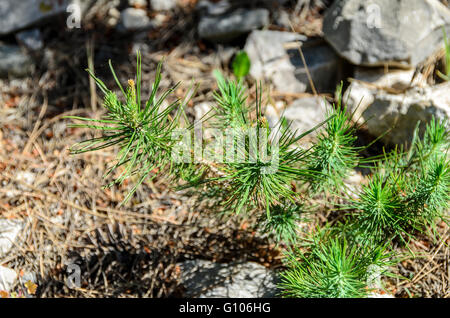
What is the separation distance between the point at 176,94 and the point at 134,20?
0.72m

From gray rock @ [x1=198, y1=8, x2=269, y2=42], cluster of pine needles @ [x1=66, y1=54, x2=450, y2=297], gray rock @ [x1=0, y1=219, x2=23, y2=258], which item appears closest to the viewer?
cluster of pine needles @ [x1=66, y1=54, x2=450, y2=297]

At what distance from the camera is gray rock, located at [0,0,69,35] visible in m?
2.67

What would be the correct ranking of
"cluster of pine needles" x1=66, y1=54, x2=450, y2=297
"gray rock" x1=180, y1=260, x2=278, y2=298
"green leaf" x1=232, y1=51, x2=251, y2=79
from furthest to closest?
1. "green leaf" x1=232, y1=51, x2=251, y2=79
2. "gray rock" x1=180, y1=260, x2=278, y2=298
3. "cluster of pine needles" x1=66, y1=54, x2=450, y2=297

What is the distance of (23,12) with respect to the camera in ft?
8.79

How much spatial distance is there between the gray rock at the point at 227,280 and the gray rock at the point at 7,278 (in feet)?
2.37

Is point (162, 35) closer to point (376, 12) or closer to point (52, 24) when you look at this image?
point (52, 24)

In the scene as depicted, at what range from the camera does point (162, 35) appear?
8.90 feet

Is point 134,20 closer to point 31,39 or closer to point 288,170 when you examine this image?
point 31,39

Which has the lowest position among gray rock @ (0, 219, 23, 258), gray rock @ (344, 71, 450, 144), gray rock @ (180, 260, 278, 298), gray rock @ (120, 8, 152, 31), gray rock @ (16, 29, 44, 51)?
gray rock @ (180, 260, 278, 298)

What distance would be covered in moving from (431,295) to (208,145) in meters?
1.07

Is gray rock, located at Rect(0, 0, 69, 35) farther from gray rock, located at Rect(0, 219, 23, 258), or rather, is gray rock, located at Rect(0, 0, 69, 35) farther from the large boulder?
gray rock, located at Rect(0, 219, 23, 258)

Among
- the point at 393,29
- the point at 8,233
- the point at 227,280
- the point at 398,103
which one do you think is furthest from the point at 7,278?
the point at 393,29

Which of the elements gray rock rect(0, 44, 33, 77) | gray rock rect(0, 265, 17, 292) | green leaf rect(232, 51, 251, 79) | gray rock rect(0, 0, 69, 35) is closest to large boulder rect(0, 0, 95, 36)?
gray rock rect(0, 0, 69, 35)
